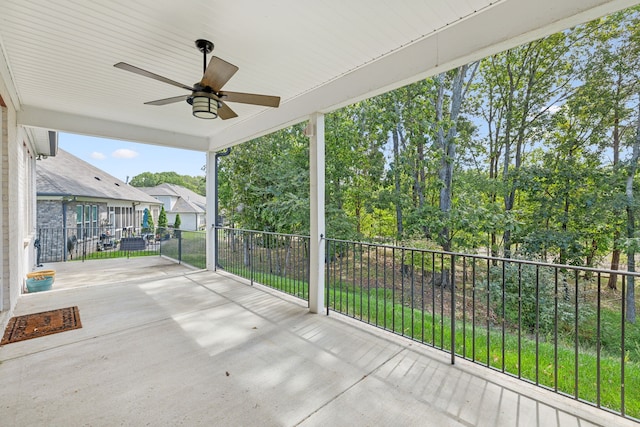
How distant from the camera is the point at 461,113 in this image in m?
7.43

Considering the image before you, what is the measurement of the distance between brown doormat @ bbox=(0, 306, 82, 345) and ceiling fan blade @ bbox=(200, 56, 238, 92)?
2.79 m

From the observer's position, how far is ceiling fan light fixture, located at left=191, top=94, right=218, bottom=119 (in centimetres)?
236

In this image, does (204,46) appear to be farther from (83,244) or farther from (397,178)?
(83,244)

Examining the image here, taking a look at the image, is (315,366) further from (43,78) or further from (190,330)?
(43,78)

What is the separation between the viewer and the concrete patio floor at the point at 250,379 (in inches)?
65.6

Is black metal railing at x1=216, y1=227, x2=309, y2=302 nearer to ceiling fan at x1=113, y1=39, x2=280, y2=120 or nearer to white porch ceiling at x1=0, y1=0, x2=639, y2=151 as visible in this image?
white porch ceiling at x1=0, y1=0, x2=639, y2=151

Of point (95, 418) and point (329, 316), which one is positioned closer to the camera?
point (95, 418)

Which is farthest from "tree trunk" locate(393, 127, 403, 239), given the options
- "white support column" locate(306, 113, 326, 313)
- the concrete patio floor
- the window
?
the window

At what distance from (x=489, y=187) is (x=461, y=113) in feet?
7.17

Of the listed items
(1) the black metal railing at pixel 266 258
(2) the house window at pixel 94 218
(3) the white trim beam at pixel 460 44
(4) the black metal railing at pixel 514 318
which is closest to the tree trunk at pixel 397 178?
(4) the black metal railing at pixel 514 318

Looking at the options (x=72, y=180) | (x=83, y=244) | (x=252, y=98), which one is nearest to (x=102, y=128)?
(x=252, y=98)

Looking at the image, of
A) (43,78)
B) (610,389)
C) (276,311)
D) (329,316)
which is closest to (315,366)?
(329,316)

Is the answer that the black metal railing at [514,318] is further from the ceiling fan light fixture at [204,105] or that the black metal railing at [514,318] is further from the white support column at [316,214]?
the ceiling fan light fixture at [204,105]

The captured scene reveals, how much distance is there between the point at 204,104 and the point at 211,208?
3.58 m
